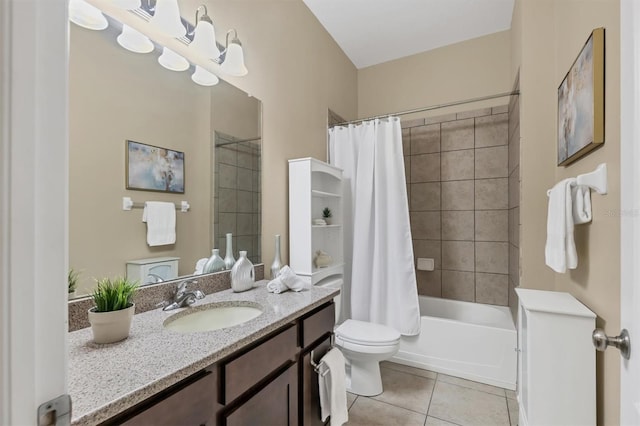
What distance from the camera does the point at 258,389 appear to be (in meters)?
1.02

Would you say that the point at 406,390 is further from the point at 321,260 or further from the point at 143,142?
the point at 143,142

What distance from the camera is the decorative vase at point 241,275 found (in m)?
1.53

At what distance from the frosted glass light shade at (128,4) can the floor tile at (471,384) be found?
289cm

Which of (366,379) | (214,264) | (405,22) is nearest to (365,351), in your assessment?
(366,379)

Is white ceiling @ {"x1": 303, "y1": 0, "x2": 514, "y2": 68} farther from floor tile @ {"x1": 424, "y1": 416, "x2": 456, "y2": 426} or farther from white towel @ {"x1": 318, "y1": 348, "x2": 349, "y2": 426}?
floor tile @ {"x1": 424, "y1": 416, "x2": 456, "y2": 426}

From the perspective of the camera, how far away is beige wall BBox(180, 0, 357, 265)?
1.83m

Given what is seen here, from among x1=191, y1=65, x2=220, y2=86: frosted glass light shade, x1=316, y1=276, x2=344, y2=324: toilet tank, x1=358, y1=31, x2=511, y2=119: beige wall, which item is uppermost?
x1=358, y1=31, x2=511, y2=119: beige wall

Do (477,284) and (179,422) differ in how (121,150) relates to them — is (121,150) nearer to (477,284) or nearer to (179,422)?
(179,422)

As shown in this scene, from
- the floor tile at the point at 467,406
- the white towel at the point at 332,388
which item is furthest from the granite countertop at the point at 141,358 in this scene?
the floor tile at the point at 467,406

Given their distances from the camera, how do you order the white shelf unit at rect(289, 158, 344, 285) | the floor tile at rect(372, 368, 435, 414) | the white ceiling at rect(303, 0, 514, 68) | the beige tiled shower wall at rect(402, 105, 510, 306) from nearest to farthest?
the floor tile at rect(372, 368, 435, 414) < the white shelf unit at rect(289, 158, 344, 285) < the white ceiling at rect(303, 0, 514, 68) < the beige tiled shower wall at rect(402, 105, 510, 306)

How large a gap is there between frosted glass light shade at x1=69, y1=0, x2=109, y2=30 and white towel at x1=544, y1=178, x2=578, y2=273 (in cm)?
205

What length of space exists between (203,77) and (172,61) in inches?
6.8
